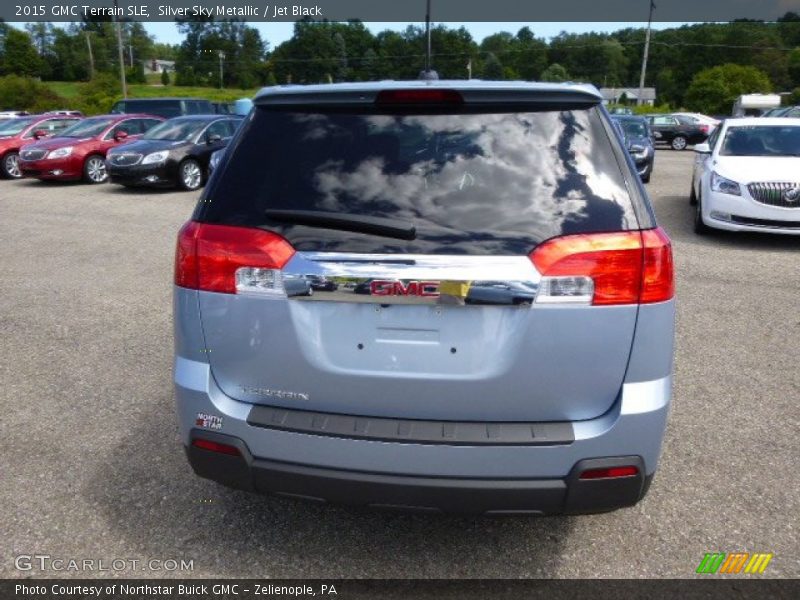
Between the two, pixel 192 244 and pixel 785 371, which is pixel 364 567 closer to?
pixel 192 244

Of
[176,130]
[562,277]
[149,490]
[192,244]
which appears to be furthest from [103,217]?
[562,277]

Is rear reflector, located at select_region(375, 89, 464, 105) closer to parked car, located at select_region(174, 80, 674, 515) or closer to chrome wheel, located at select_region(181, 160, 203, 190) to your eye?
parked car, located at select_region(174, 80, 674, 515)

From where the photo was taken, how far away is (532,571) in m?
2.72

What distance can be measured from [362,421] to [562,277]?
2.69 feet

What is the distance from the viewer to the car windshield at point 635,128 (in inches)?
695

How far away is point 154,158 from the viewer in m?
14.7

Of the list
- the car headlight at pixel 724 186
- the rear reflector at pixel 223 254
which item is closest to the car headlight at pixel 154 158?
the car headlight at pixel 724 186

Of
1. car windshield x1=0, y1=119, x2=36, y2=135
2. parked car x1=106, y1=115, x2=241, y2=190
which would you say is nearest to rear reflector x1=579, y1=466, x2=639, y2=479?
parked car x1=106, y1=115, x2=241, y2=190

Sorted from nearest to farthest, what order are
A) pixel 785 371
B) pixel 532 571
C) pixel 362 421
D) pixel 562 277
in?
1. pixel 562 277
2. pixel 362 421
3. pixel 532 571
4. pixel 785 371

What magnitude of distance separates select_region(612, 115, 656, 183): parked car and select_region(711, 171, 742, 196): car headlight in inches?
169

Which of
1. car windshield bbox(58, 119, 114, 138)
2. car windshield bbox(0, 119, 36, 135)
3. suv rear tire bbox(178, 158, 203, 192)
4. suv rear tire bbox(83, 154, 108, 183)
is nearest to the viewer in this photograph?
suv rear tire bbox(178, 158, 203, 192)

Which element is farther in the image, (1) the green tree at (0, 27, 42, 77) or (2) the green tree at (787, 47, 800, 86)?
(2) the green tree at (787, 47, 800, 86)

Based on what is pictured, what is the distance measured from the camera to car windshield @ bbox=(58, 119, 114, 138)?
57.1 ft

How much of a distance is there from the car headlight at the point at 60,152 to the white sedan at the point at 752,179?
45.7 feet
